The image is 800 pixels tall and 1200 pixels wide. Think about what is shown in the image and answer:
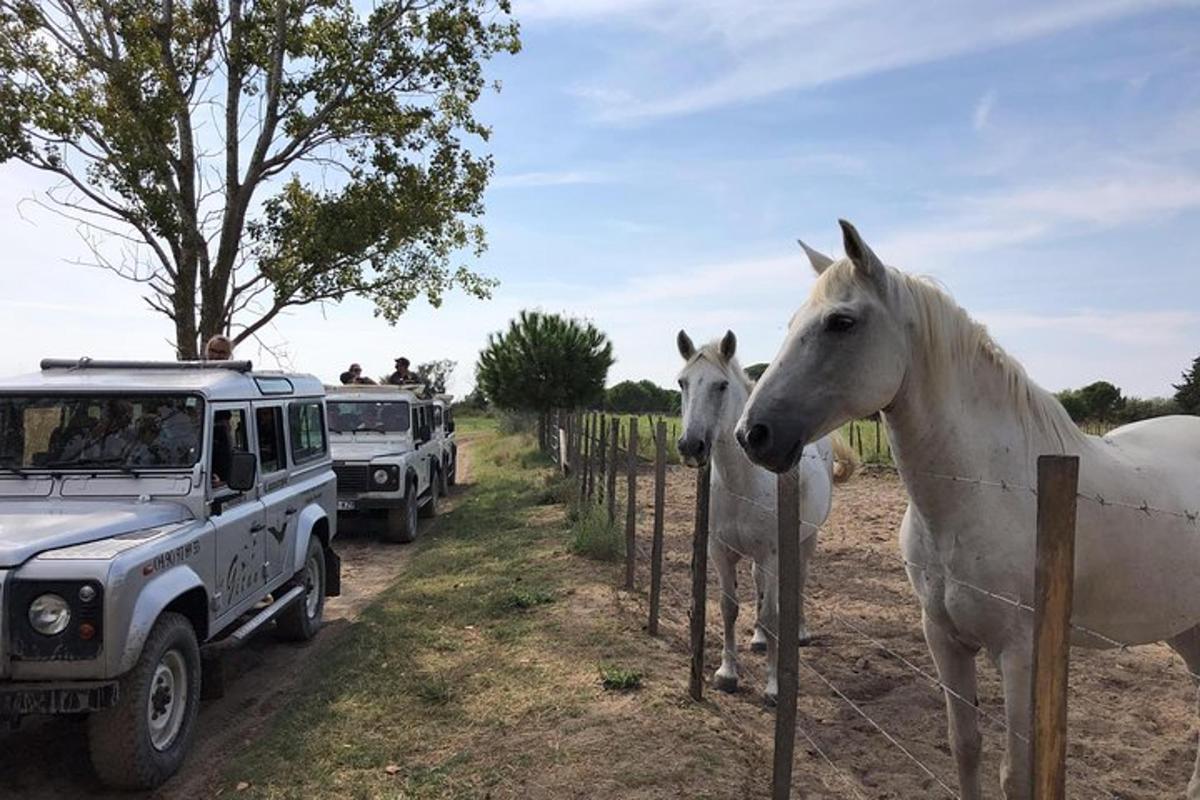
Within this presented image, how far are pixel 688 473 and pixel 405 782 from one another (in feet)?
56.7

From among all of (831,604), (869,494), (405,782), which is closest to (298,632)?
(405,782)

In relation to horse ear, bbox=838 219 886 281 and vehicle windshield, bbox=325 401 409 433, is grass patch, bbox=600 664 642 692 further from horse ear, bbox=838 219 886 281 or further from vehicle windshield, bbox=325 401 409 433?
vehicle windshield, bbox=325 401 409 433

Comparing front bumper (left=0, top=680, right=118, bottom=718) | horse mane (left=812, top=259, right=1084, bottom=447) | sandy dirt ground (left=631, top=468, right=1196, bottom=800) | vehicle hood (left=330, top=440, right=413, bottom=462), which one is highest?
horse mane (left=812, top=259, right=1084, bottom=447)

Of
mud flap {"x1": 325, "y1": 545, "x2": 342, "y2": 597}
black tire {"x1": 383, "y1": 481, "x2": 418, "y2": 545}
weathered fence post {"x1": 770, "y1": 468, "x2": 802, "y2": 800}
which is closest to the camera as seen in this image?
weathered fence post {"x1": 770, "y1": 468, "x2": 802, "y2": 800}

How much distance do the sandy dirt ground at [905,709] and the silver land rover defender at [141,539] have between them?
9.78 feet

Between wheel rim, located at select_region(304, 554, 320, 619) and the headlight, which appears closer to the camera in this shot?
the headlight

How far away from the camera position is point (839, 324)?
2.42 meters

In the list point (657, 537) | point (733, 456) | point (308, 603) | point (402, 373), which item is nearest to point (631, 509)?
point (657, 537)

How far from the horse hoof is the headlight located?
3506mm

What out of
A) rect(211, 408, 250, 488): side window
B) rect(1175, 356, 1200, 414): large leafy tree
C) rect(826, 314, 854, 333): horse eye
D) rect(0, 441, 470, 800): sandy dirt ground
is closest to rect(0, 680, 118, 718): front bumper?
rect(0, 441, 470, 800): sandy dirt ground

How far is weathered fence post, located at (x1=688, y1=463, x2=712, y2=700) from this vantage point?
4699 mm

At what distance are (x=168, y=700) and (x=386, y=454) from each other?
263 inches

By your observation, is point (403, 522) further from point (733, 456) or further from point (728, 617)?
A: point (733, 456)

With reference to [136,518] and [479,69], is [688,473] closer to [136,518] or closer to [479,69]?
[479,69]
